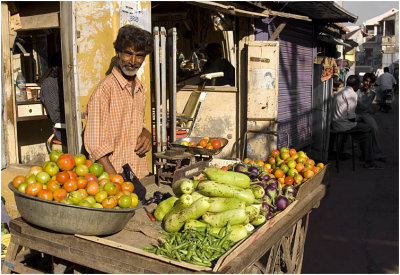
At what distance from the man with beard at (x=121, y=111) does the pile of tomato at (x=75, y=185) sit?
0.38m

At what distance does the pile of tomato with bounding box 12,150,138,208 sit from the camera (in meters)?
2.24

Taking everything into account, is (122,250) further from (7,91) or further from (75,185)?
(7,91)

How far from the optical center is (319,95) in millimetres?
10031

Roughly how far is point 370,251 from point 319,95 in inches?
224

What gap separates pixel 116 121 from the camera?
3131 millimetres

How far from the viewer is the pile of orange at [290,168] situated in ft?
12.0

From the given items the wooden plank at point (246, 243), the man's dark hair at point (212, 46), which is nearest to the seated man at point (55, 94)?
the wooden plank at point (246, 243)

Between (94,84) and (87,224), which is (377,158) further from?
(87,224)

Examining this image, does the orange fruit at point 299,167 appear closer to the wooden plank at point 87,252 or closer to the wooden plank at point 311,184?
the wooden plank at point 311,184

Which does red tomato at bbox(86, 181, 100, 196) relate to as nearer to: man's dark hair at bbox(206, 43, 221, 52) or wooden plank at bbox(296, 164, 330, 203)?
wooden plank at bbox(296, 164, 330, 203)

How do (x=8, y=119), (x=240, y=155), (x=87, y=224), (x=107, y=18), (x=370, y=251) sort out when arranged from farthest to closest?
(x=240, y=155) → (x=370, y=251) → (x=8, y=119) → (x=107, y=18) → (x=87, y=224)

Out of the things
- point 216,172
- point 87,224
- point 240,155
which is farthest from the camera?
point 240,155

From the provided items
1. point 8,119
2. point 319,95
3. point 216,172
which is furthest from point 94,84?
point 319,95

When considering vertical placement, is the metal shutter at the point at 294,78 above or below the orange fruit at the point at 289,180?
above
